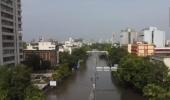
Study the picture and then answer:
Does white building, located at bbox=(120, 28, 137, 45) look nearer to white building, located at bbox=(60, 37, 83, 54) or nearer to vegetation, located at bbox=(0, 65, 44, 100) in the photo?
white building, located at bbox=(60, 37, 83, 54)

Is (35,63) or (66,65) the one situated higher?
(35,63)

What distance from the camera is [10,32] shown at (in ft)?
64.6

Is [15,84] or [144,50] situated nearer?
[15,84]

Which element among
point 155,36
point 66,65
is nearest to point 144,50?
point 155,36

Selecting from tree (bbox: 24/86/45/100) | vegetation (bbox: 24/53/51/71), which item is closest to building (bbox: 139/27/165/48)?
vegetation (bbox: 24/53/51/71)

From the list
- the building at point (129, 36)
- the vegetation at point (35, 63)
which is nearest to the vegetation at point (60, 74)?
the vegetation at point (35, 63)

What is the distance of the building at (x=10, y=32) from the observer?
18.1 metres

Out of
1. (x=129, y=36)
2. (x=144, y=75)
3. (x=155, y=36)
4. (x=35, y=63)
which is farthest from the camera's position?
(x=129, y=36)

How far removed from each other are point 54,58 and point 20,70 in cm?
1917

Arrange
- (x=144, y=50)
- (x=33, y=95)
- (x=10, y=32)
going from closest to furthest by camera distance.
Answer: (x=33, y=95) → (x=10, y=32) → (x=144, y=50)

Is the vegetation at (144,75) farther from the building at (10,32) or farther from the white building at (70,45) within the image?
the white building at (70,45)

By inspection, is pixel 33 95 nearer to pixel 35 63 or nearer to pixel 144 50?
pixel 35 63

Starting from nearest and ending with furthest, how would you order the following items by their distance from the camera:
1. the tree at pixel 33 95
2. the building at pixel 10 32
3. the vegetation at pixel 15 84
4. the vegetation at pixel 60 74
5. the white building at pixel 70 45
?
the tree at pixel 33 95 → the vegetation at pixel 15 84 → the building at pixel 10 32 → the vegetation at pixel 60 74 → the white building at pixel 70 45

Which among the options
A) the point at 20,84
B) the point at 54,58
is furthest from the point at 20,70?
the point at 54,58
